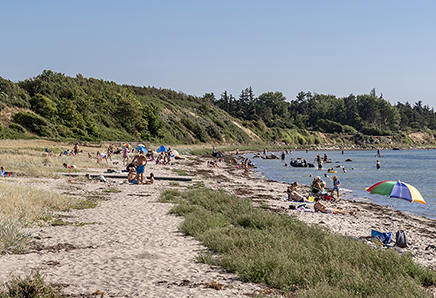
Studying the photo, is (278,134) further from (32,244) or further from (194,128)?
(32,244)

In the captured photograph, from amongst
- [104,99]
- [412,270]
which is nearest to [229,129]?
[104,99]

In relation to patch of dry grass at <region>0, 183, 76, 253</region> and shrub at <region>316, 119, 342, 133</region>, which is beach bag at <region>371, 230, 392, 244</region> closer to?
patch of dry grass at <region>0, 183, 76, 253</region>

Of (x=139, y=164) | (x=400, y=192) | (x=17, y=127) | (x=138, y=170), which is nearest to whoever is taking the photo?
(x=400, y=192)

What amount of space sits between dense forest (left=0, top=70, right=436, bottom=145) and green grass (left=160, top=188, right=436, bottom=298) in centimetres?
4356

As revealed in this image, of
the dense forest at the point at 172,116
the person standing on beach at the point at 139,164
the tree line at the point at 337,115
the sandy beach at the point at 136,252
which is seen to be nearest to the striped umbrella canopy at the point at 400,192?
the sandy beach at the point at 136,252

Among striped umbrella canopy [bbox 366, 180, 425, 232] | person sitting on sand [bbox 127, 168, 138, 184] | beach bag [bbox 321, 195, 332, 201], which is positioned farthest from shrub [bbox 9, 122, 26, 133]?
striped umbrella canopy [bbox 366, 180, 425, 232]

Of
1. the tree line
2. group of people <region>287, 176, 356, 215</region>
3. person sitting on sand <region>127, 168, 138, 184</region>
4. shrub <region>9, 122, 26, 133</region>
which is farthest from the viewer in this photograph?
the tree line

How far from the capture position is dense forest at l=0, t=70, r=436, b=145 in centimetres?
5147

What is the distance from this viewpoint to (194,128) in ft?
275

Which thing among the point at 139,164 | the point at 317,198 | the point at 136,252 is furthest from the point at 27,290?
the point at 139,164

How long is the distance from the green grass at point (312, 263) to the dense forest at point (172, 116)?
43.6 meters

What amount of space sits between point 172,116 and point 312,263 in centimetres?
7812

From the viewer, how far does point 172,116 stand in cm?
8275

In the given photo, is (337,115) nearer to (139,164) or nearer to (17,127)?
(17,127)
